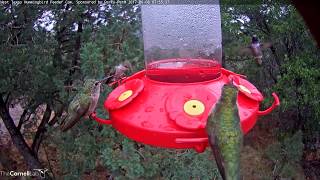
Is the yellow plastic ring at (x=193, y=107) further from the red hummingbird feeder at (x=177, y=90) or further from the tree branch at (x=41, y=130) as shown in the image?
the tree branch at (x=41, y=130)

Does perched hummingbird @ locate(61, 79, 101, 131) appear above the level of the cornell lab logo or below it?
above

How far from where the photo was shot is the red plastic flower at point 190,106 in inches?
42.4

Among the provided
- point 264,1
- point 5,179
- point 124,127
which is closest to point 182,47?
point 124,127

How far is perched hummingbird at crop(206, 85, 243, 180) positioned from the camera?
892 mm

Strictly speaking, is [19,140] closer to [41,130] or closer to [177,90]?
[41,130]

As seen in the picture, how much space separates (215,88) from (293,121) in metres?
3.77

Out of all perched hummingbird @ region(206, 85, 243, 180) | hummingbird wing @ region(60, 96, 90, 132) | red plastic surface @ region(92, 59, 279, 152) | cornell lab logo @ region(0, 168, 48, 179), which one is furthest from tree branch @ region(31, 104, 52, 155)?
perched hummingbird @ region(206, 85, 243, 180)

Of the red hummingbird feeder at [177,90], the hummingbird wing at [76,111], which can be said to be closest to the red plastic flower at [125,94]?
the red hummingbird feeder at [177,90]

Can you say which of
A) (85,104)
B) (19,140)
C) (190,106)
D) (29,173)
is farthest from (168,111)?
(29,173)

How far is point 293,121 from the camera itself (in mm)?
4777

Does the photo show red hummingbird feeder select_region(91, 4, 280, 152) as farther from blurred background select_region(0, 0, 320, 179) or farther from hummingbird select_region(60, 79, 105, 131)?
blurred background select_region(0, 0, 320, 179)

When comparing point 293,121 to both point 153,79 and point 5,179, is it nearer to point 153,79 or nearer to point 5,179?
point 5,179

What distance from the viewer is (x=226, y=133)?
939 millimetres

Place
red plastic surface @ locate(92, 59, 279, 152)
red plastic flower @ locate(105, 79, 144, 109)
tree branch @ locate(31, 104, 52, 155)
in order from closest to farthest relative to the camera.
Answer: red plastic surface @ locate(92, 59, 279, 152)
red plastic flower @ locate(105, 79, 144, 109)
tree branch @ locate(31, 104, 52, 155)
